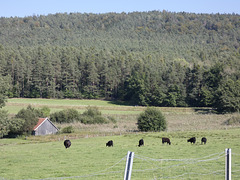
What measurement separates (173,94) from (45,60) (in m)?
48.2

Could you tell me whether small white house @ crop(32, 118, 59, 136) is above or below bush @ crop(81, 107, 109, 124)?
below

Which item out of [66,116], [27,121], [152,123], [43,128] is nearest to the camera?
[152,123]

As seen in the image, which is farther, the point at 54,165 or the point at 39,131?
the point at 39,131

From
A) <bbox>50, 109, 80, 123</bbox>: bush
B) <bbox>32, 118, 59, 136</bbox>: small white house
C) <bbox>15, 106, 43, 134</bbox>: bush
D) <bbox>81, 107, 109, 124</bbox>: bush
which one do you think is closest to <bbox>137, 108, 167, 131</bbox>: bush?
<bbox>32, 118, 59, 136</bbox>: small white house

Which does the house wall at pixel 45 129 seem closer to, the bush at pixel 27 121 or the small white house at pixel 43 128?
the small white house at pixel 43 128

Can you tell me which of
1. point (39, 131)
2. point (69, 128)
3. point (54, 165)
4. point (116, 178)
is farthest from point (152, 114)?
point (116, 178)

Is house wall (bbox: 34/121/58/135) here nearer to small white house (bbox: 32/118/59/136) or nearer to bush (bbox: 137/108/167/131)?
small white house (bbox: 32/118/59/136)

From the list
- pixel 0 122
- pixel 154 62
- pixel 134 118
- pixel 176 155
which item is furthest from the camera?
pixel 154 62

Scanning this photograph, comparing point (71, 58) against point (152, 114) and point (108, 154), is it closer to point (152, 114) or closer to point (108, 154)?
point (152, 114)

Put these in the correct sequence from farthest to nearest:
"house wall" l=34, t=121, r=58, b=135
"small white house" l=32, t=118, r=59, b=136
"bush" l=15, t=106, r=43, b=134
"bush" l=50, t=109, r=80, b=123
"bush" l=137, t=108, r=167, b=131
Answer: "bush" l=50, t=109, r=80, b=123 < "house wall" l=34, t=121, r=58, b=135 < "small white house" l=32, t=118, r=59, b=136 < "bush" l=15, t=106, r=43, b=134 < "bush" l=137, t=108, r=167, b=131

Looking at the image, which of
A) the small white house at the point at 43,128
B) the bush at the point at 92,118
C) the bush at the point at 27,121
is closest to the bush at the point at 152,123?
the small white house at the point at 43,128

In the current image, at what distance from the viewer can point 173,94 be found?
→ 368 feet

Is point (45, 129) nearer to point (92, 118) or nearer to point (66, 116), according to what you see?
point (66, 116)

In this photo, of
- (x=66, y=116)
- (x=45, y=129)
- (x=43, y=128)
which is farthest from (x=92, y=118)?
(x=43, y=128)
